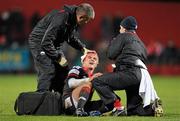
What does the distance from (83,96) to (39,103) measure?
2.57 feet

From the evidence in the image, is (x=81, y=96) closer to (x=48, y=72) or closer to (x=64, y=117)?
(x=64, y=117)

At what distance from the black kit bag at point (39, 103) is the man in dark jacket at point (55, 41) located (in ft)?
2.35

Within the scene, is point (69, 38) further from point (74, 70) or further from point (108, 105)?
point (108, 105)

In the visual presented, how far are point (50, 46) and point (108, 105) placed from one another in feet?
4.99

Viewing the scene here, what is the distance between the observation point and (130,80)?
38.3ft

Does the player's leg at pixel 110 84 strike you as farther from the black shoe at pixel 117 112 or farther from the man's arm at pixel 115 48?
the man's arm at pixel 115 48

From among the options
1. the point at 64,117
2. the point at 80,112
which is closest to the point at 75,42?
the point at 80,112

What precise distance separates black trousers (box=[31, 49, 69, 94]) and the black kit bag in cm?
72

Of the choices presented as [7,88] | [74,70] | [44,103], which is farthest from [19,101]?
[7,88]

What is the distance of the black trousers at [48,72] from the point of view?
1251cm

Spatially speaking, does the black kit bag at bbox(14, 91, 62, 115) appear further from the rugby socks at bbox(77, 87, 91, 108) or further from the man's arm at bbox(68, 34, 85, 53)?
the man's arm at bbox(68, 34, 85, 53)

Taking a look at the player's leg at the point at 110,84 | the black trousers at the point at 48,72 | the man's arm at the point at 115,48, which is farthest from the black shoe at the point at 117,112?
the black trousers at the point at 48,72

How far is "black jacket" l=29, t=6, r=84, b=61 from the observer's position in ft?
39.8

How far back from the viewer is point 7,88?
1991cm
